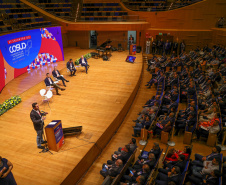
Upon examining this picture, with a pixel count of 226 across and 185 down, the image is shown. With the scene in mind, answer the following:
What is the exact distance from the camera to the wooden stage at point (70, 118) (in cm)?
430

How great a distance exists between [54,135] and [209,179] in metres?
3.30

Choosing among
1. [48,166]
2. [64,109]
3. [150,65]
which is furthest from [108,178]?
[150,65]

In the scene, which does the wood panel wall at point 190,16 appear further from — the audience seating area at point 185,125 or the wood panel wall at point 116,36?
the audience seating area at point 185,125

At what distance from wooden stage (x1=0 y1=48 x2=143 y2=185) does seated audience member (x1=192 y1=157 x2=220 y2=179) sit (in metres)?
2.38

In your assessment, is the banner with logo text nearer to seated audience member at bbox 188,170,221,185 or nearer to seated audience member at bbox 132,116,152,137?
seated audience member at bbox 132,116,152,137

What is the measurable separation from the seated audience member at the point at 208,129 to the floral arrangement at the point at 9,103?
19.6 ft

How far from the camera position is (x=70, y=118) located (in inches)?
242

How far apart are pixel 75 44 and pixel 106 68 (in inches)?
275

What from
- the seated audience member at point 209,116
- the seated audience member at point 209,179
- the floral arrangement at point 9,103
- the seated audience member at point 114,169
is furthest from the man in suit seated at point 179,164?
the floral arrangement at point 9,103

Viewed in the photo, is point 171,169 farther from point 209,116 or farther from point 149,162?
point 209,116

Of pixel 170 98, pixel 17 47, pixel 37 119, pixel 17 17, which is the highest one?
pixel 17 17

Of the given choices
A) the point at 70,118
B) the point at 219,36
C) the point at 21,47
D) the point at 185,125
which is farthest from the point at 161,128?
the point at 219,36

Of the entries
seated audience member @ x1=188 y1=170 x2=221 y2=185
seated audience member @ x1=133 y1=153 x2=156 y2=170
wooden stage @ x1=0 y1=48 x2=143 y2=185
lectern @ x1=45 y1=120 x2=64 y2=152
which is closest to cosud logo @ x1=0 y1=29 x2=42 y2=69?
wooden stage @ x1=0 y1=48 x2=143 y2=185

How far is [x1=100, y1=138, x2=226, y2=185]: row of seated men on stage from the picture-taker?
3.67 meters
